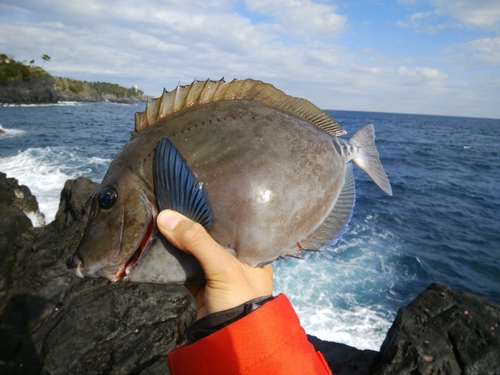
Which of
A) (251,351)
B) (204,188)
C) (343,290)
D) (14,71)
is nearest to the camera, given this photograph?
(251,351)

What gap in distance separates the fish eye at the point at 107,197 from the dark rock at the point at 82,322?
3.30 metres

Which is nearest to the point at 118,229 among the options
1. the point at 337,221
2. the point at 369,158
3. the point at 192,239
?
the point at 192,239

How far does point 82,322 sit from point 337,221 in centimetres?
433

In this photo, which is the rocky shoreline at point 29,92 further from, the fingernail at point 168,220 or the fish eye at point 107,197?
the fingernail at point 168,220

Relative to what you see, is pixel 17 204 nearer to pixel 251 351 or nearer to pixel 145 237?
pixel 145 237

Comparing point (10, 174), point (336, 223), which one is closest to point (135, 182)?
point (336, 223)

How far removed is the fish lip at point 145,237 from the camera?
2014mm

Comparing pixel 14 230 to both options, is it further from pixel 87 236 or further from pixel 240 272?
pixel 240 272

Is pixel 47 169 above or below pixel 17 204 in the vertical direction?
below

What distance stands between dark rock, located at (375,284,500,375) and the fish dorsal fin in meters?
3.40

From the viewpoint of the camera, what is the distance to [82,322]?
497 centimetres

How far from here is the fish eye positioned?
79.6 inches

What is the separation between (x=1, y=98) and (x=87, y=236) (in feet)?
288

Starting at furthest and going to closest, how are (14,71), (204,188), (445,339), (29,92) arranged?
(29,92) → (14,71) → (445,339) → (204,188)
